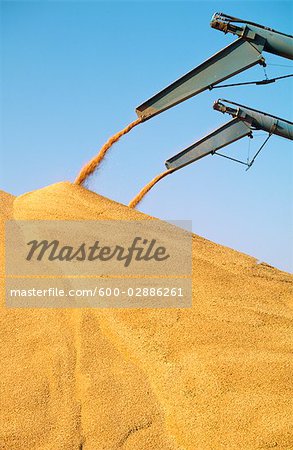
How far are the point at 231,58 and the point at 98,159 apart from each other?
2597mm

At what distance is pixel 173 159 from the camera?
11.7m

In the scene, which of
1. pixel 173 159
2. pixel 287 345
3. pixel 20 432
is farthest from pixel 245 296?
pixel 173 159

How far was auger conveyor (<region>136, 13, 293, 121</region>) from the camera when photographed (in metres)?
8.41

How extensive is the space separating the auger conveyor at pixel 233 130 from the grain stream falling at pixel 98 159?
2.53m

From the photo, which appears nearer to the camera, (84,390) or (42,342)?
(84,390)

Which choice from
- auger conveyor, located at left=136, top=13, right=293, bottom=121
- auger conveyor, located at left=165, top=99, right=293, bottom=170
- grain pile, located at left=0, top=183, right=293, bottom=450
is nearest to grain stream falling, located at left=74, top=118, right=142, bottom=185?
auger conveyor, located at left=136, top=13, right=293, bottom=121

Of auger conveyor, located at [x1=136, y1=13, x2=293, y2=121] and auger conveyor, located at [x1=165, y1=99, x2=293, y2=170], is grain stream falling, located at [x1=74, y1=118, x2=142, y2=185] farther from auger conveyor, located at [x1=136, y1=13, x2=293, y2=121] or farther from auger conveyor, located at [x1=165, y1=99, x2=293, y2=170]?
auger conveyor, located at [x1=165, y1=99, x2=293, y2=170]

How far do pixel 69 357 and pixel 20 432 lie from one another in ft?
2.71

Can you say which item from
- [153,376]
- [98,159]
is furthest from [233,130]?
[153,376]

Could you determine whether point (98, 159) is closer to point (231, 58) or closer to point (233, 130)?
point (231, 58)

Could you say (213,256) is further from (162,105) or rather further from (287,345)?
(162,105)

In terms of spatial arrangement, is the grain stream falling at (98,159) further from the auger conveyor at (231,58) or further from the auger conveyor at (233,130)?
the auger conveyor at (233,130)

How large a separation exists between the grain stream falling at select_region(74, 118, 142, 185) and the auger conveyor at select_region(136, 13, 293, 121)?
2.39ft

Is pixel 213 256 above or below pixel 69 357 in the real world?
above
